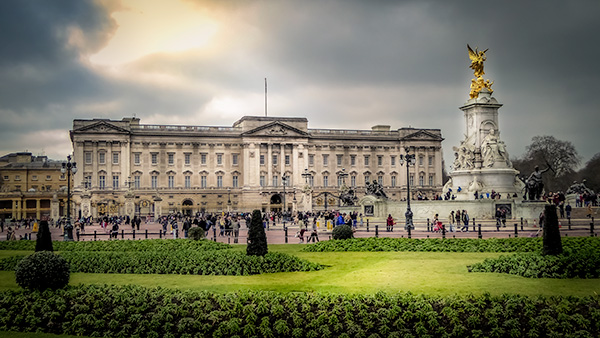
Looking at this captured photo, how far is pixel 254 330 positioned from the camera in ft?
38.8

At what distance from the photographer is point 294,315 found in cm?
1209

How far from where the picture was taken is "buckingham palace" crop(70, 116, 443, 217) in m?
90.9

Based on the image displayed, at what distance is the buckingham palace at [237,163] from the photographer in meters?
90.9

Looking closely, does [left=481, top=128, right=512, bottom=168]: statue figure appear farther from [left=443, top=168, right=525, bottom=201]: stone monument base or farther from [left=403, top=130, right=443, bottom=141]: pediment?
[left=403, top=130, right=443, bottom=141]: pediment

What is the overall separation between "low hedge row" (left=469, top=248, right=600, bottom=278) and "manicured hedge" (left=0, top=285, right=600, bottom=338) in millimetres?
3482

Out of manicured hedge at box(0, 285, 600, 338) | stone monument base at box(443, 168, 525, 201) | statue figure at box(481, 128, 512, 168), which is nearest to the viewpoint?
manicured hedge at box(0, 285, 600, 338)

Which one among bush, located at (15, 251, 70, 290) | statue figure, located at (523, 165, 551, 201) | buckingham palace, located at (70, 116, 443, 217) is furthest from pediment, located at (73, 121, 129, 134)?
bush, located at (15, 251, 70, 290)

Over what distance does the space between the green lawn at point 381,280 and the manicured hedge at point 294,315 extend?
1436mm

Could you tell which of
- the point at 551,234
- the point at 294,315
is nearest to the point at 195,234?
the point at 294,315

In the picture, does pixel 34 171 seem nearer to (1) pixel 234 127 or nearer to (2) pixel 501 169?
(1) pixel 234 127

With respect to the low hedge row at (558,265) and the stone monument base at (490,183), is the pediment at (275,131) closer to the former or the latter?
the stone monument base at (490,183)

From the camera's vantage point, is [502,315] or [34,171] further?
[34,171]

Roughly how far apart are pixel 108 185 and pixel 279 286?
8225cm

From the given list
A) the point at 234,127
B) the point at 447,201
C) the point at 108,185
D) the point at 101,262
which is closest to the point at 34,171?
the point at 108,185
